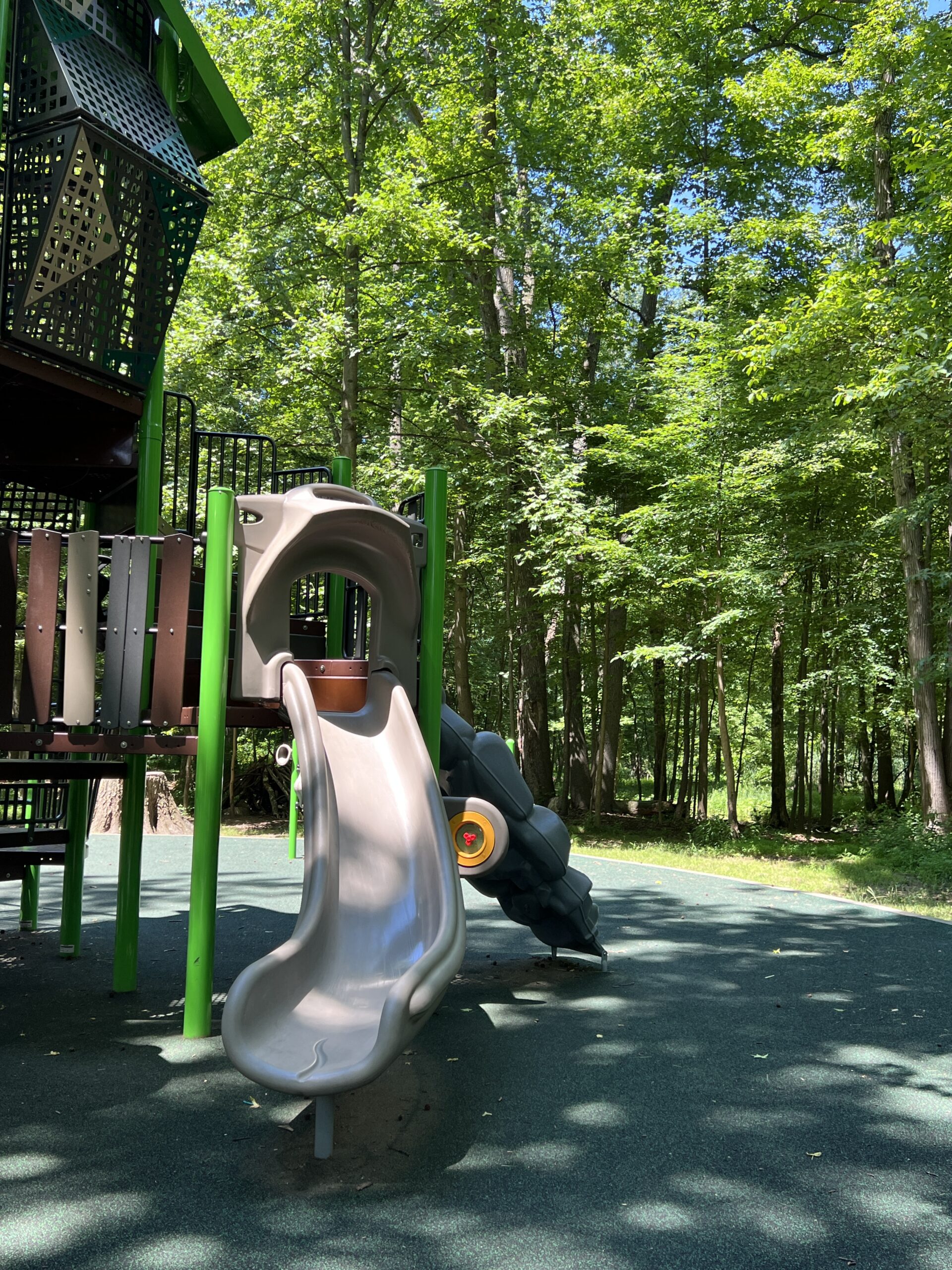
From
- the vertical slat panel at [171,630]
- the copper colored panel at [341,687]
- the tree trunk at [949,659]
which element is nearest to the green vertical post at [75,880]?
the vertical slat panel at [171,630]

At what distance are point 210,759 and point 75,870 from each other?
202 cm

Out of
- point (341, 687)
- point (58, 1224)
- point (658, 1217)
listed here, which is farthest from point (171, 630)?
point (658, 1217)

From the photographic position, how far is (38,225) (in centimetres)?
470

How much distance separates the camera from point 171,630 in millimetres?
4680

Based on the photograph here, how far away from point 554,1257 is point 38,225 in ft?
15.3


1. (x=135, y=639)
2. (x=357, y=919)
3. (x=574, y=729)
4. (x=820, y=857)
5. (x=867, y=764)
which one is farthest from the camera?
(x=867, y=764)

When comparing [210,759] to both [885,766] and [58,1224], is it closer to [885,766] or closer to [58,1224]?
[58,1224]

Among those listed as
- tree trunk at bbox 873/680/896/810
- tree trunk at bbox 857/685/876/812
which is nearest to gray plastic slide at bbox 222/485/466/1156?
tree trunk at bbox 873/680/896/810

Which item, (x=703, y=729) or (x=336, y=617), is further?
(x=703, y=729)

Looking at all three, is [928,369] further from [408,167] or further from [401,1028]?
[401,1028]

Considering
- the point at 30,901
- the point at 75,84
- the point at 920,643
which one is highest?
the point at 75,84

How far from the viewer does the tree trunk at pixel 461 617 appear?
50.1 ft

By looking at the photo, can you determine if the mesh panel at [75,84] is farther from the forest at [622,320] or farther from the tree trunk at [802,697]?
the tree trunk at [802,697]

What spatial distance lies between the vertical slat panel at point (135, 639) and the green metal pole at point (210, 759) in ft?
0.90
